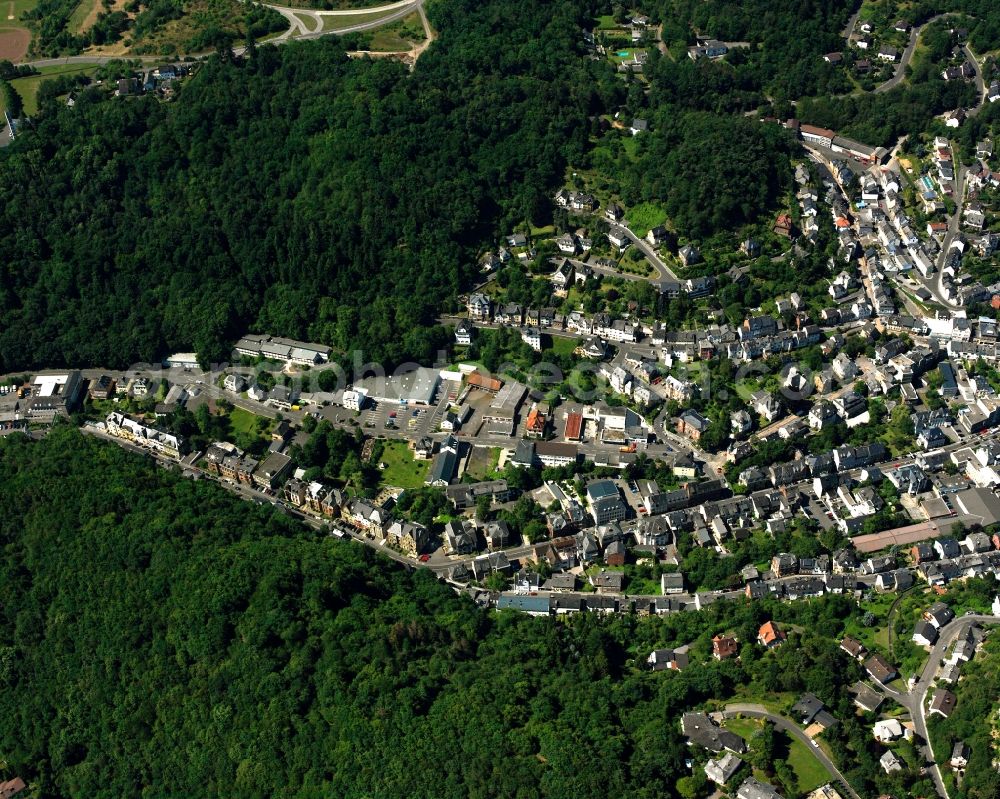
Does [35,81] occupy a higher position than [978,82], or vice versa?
[978,82]

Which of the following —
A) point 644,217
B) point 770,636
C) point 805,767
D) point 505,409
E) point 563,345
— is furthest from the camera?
point 644,217

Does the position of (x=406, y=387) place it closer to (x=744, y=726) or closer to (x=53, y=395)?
(x=53, y=395)

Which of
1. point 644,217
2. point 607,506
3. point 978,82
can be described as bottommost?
point 607,506

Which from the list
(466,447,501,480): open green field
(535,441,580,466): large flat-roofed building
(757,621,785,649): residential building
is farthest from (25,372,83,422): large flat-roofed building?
(757,621,785,649): residential building

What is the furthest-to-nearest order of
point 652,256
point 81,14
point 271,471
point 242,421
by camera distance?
point 81,14
point 652,256
point 242,421
point 271,471

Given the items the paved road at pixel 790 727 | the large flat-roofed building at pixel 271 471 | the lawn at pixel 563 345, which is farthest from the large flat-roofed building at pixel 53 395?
the paved road at pixel 790 727

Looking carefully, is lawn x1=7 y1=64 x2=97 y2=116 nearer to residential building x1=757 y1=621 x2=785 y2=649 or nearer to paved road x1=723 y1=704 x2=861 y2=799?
residential building x1=757 y1=621 x2=785 y2=649

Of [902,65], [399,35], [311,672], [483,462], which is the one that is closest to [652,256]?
[483,462]
